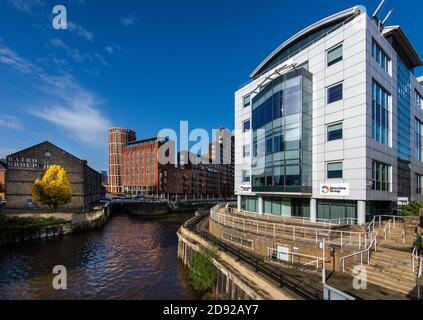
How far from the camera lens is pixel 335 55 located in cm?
2353

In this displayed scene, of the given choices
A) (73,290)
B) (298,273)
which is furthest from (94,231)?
(298,273)

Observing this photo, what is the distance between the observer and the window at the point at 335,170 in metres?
22.4

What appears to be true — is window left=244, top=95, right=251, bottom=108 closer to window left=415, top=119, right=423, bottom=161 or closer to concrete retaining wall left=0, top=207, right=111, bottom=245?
window left=415, top=119, right=423, bottom=161

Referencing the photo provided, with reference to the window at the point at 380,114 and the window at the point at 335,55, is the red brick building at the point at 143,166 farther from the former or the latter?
the window at the point at 380,114

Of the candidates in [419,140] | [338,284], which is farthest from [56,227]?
[419,140]

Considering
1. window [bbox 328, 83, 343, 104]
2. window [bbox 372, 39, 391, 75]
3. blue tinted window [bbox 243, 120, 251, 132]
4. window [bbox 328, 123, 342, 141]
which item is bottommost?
window [bbox 328, 123, 342, 141]

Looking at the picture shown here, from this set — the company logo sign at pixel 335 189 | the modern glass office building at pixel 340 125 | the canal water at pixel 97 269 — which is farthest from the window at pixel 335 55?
the canal water at pixel 97 269

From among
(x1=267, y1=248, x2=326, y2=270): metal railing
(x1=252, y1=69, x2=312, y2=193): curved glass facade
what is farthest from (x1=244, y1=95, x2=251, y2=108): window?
(x1=267, y1=248, x2=326, y2=270): metal railing

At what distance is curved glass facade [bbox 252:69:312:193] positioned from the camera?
2419cm

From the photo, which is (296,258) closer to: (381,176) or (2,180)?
(381,176)

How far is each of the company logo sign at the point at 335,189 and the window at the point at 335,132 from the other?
4.51 m

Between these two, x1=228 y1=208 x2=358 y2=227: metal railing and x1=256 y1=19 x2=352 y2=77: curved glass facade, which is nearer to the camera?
x1=228 y1=208 x2=358 y2=227: metal railing

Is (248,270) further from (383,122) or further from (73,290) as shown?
(383,122)

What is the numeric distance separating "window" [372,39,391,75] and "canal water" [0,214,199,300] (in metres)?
26.7
